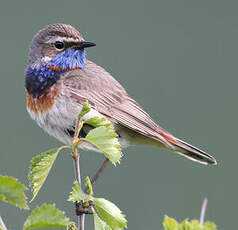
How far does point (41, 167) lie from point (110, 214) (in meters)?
0.34

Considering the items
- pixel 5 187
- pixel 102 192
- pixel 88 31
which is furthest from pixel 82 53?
pixel 88 31

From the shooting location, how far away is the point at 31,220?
1835 millimetres

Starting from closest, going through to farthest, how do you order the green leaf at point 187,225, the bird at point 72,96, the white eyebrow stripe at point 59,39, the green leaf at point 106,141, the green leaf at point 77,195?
the green leaf at point 187,225, the green leaf at point 77,195, the green leaf at point 106,141, the bird at point 72,96, the white eyebrow stripe at point 59,39

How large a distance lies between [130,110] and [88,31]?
7467 millimetres

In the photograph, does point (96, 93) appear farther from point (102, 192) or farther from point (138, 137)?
point (102, 192)

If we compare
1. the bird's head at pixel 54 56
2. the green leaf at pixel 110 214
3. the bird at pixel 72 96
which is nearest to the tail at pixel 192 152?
the bird at pixel 72 96

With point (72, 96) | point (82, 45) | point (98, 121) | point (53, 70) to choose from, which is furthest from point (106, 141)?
point (53, 70)

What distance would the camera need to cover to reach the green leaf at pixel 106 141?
7.17ft

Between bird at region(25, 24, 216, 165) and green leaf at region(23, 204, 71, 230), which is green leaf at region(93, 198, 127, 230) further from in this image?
bird at region(25, 24, 216, 165)

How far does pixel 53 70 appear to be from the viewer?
4.65m

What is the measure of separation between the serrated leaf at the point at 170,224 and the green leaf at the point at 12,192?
486 mm

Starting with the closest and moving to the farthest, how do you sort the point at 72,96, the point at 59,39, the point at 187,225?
the point at 187,225
the point at 72,96
the point at 59,39

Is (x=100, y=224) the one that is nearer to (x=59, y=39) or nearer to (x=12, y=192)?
(x=12, y=192)

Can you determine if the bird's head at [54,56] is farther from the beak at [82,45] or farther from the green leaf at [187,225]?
the green leaf at [187,225]
